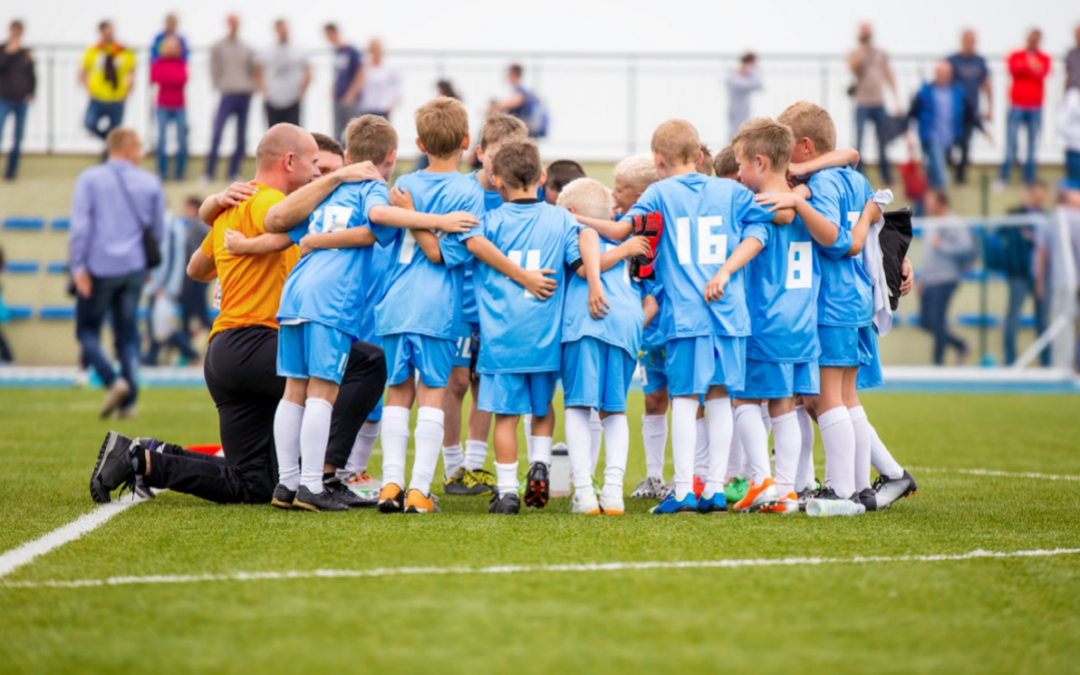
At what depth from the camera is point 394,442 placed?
18.5 feet

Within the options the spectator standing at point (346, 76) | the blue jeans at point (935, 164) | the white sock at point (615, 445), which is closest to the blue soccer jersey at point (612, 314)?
the white sock at point (615, 445)

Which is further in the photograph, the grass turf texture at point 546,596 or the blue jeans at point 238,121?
the blue jeans at point 238,121

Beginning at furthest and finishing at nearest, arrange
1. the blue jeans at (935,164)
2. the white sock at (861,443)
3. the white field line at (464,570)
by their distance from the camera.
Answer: the blue jeans at (935,164) < the white sock at (861,443) < the white field line at (464,570)

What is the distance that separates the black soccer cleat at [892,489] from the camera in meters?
5.98

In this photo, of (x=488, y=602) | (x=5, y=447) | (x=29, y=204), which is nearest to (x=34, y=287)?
(x=29, y=204)

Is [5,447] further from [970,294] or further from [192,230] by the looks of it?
[970,294]

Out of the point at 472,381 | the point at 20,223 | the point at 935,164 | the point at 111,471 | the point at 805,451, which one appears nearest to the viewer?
the point at 111,471

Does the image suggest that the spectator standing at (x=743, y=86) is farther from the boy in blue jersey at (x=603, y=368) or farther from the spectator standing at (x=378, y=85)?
the boy in blue jersey at (x=603, y=368)

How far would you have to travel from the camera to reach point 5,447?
8727 mm

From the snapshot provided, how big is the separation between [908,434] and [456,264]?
5.97 meters

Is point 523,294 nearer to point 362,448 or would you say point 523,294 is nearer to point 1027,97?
point 362,448

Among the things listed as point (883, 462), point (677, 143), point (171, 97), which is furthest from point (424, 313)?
point (171, 97)

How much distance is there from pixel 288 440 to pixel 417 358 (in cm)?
72

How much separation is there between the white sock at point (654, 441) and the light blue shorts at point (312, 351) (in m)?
1.80
